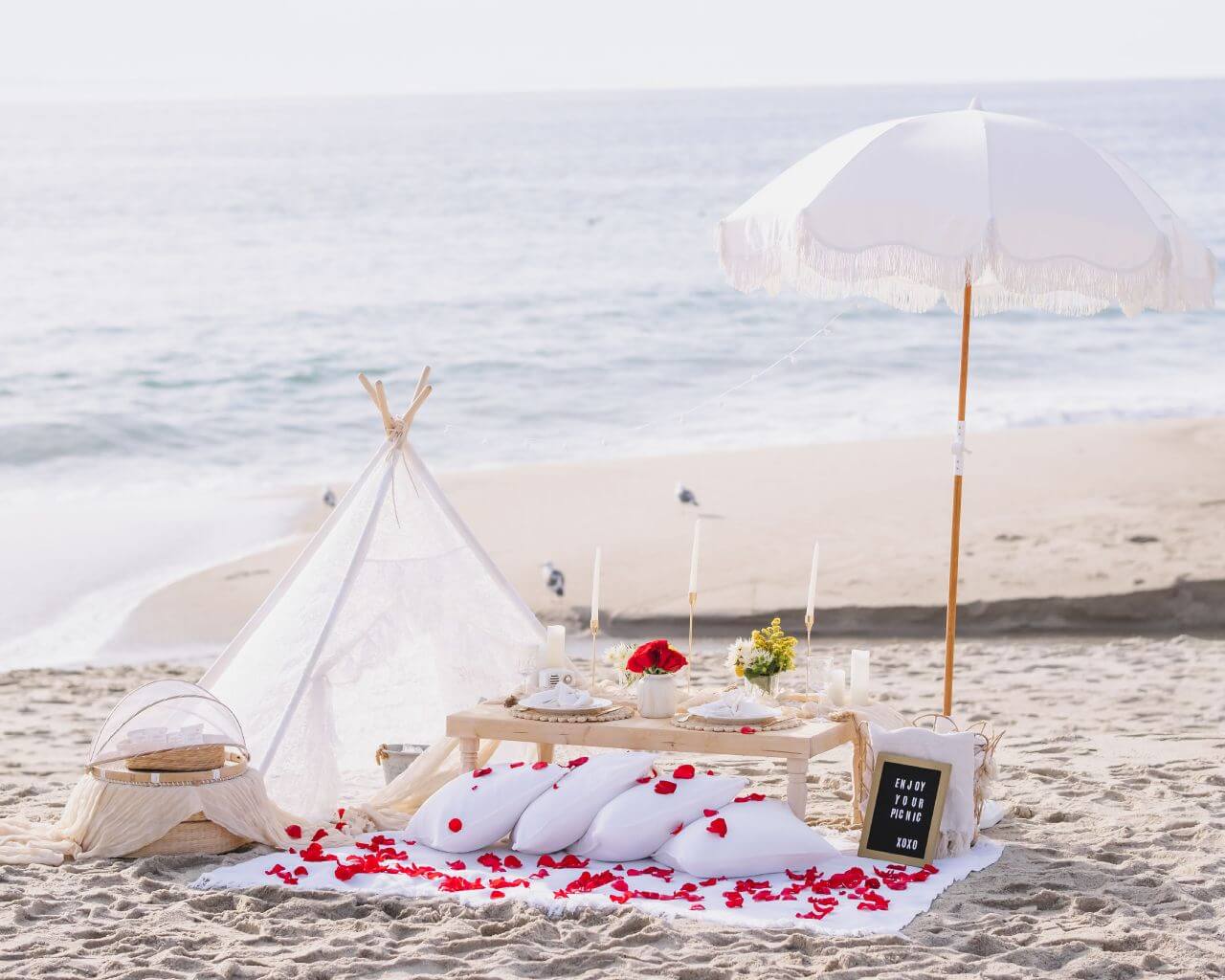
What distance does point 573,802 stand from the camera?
4.69 m

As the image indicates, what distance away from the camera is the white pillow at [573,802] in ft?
15.3

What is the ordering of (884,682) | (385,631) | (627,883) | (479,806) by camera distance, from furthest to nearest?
(884,682), (385,631), (479,806), (627,883)

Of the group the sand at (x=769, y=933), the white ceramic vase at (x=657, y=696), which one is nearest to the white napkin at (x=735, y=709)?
the white ceramic vase at (x=657, y=696)

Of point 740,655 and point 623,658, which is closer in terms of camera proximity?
point 740,655

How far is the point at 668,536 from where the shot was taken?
10227 millimetres

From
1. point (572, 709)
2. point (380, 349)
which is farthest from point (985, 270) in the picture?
point (380, 349)

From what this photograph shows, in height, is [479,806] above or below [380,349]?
below

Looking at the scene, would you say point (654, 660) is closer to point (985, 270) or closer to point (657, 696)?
point (657, 696)

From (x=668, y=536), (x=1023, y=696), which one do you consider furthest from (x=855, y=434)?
(x=1023, y=696)

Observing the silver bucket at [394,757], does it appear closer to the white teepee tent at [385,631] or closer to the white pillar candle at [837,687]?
the white teepee tent at [385,631]

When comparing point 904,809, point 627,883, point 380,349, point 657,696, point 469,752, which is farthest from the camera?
point 380,349

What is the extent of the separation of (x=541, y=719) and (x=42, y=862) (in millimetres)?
1532

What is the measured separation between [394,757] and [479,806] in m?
0.76

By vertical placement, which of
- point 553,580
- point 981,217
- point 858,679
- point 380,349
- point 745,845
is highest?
point 380,349
